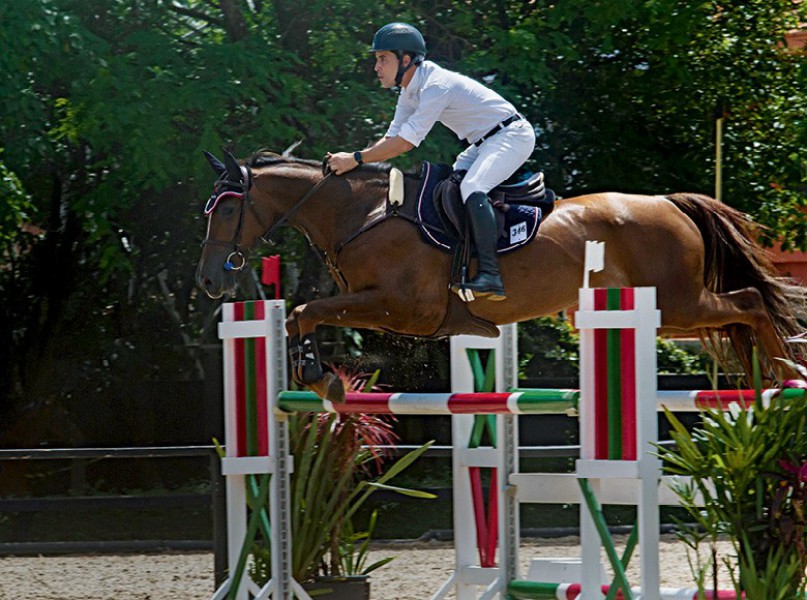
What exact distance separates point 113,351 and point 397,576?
4.69 metres

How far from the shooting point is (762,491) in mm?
Result: 3373

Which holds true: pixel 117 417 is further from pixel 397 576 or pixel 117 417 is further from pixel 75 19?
pixel 397 576

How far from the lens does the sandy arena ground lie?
20.8ft

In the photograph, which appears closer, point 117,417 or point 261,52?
point 261,52

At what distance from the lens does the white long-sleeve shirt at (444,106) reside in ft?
16.6

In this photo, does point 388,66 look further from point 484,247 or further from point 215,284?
point 215,284

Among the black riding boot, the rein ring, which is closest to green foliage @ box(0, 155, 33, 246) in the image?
the rein ring

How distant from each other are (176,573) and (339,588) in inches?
90.0

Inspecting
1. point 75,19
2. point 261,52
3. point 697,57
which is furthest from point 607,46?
point 75,19

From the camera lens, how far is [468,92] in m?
5.21

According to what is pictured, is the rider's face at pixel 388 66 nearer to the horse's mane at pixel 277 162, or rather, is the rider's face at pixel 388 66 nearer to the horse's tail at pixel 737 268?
the horse's mane at pixel 277 162

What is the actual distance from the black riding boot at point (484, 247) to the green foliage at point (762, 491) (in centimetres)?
170

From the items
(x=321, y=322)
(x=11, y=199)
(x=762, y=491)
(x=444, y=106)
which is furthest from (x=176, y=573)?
(x=762, y=491)

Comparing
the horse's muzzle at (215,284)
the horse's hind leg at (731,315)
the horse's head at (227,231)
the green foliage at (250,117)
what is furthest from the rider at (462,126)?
the green foliage at (250,117)
